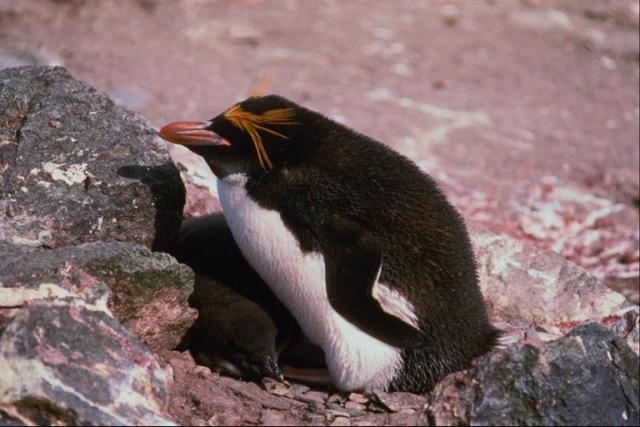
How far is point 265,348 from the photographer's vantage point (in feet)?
10.5

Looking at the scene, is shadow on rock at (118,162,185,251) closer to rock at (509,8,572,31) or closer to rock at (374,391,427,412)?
rock at (374,391,427,412)

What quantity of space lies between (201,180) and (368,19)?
172 inches

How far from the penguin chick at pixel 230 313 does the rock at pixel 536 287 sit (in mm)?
939

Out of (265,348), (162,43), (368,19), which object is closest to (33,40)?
(162,43)

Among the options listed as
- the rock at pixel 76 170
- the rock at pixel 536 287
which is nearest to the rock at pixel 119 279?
the rock at pixel 76 170

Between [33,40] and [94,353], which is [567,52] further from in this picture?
[94,353]

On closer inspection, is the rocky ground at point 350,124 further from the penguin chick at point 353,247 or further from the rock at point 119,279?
the penguin chick at point 353,247

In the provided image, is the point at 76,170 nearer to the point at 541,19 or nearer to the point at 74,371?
the point at 74,371

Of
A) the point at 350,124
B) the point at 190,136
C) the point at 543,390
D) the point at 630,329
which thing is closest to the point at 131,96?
the point at 350,124

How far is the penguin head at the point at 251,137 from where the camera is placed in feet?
10.4

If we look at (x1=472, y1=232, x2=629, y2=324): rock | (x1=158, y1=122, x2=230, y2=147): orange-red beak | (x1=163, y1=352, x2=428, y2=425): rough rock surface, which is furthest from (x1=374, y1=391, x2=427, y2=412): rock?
(x1=472, y1=232, x2=629, y2=324): rock

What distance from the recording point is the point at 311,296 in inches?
122

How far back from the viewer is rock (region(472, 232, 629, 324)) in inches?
154

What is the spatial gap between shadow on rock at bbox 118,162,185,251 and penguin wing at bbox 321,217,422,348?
0.60 m
